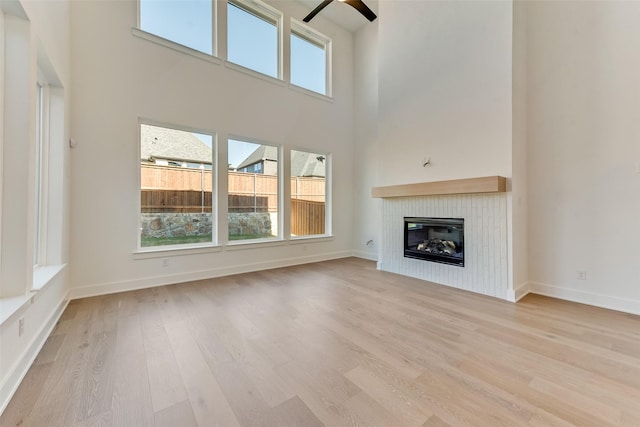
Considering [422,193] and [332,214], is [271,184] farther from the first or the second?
[422,193]

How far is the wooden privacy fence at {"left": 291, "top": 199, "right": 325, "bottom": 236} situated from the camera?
5.17 metres

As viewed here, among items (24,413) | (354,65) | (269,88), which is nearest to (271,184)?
(269,88)

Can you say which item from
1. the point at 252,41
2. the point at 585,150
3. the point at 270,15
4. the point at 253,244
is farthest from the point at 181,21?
the point at 585,150

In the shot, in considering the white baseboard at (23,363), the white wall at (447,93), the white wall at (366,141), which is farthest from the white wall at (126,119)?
the white wall at (447,93)

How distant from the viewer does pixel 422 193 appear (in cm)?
383

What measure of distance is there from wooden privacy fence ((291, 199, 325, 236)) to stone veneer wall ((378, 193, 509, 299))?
5.99ft

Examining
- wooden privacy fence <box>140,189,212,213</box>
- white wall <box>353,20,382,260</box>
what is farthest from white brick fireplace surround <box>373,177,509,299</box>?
wooden privacy fence <box>140,189,212,213</box>

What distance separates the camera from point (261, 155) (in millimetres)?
4766

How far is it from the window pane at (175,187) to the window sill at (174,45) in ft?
3.78

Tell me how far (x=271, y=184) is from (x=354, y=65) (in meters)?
3.42

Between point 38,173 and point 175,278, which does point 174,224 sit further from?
point 38,173

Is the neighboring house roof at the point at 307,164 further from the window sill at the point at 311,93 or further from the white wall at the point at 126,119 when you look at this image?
the window sill at the point at 311,93

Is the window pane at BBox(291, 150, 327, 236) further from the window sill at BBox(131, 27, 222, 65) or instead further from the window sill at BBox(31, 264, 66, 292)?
the window sill at BBox(31, 264, 66, 292)

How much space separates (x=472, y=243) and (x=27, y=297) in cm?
424
